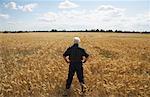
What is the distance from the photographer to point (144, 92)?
1110cm

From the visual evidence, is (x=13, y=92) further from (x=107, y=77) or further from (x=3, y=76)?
(x=107, y=77)

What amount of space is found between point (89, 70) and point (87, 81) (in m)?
1.78

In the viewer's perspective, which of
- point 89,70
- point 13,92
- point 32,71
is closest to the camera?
point 13,92

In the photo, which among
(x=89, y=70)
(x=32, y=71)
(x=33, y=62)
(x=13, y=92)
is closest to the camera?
(x=13, y=92)

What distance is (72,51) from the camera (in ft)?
36.4

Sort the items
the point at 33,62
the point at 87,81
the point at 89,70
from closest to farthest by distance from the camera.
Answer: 1. the point at 87,81
2. the point at 89,70
3. the point at 33,62

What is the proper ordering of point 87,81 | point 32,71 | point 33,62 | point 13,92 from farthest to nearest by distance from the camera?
point 33,62, point 32,71, point 87,81, point 13,92

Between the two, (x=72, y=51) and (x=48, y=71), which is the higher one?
(x=72, y=51)

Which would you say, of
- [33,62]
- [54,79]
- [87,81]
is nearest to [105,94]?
[87,81]

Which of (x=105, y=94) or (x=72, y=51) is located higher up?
(x=72, y=51)

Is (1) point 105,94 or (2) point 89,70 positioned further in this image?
(2) point 89,70

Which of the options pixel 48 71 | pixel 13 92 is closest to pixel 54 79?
pixel 48 71

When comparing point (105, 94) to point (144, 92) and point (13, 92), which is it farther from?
point (13, 92)

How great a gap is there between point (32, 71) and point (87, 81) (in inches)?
86.7
